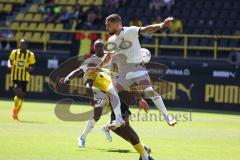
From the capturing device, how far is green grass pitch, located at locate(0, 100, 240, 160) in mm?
13070

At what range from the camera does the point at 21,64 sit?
22516mm

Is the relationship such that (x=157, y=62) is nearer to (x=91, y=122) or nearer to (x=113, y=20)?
(x=91, y=122)

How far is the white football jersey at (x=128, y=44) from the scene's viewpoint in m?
13.0

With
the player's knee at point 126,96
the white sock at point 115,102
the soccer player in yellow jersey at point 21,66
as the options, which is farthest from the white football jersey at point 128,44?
the soccer player in yellow jersey at point 21,66

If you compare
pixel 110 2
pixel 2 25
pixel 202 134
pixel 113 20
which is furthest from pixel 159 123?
pixel 2 25

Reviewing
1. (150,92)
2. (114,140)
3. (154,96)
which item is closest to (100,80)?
(150,92)

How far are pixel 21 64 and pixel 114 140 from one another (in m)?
7.28

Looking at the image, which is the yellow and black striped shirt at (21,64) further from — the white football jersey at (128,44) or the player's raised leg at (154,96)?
the white football jersey at (128,44)

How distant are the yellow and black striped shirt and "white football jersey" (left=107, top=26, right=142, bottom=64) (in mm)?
9449

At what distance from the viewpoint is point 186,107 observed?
28609 mm

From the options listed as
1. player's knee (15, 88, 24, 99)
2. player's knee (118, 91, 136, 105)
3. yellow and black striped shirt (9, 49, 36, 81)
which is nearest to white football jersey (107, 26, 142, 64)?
player's knee (118, 91, 136, 105)

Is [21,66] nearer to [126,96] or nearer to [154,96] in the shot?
[154,96]

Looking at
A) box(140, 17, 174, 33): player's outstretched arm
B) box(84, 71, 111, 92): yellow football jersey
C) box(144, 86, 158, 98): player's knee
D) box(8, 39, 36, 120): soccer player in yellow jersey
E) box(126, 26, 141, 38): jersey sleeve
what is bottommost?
box(8, 39, 36, 120): soccer player in yellow jersey

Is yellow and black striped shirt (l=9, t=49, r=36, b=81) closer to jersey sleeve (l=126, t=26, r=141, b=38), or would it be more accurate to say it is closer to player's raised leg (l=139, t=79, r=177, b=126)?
player's raised leg (l=139, t=79, r=177, b=126)
